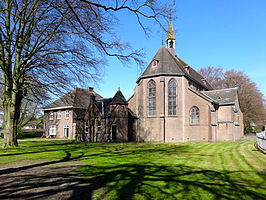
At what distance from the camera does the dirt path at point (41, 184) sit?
5516 millimetres

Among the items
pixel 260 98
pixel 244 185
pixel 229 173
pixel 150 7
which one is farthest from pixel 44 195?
pixel 260 98

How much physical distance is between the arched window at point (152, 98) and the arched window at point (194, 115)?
17.4 feet

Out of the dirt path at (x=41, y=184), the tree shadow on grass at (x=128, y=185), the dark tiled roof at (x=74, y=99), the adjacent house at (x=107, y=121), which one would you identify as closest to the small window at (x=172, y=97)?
the adjacent house at (x=107, y=121)

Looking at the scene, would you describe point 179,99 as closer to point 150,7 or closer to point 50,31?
point 50,31

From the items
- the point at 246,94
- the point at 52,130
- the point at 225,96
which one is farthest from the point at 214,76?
the point at 52,130

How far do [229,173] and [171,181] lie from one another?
3177 millimetres

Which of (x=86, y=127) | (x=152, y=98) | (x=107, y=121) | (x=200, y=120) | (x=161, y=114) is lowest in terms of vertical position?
(x=86, y=127)

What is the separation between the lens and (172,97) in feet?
93.0

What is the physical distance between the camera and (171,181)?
7000 millimetres

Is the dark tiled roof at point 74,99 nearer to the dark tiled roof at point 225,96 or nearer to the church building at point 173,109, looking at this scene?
the church building at point 173,109

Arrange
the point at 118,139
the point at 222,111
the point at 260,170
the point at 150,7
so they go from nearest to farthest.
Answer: the point at 150,7
the point at 260,170
the point at 118,139
the point at 222,111

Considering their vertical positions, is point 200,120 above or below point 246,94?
below

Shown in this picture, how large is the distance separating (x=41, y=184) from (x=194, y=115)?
24.5 m

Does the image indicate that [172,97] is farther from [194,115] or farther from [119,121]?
[119,121]
